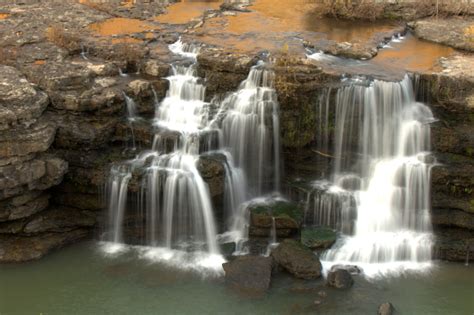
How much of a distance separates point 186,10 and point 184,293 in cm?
1135

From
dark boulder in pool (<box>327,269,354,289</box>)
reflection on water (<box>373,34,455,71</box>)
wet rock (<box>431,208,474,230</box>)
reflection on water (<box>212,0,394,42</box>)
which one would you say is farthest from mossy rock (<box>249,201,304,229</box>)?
reflection on water (<box>212,0,394,42</box>)

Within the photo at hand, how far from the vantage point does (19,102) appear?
14305mm

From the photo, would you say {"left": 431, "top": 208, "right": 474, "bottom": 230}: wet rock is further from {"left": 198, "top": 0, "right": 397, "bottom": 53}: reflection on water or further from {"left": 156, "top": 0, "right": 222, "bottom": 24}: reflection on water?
{"left": 156, "top": 0, "right": 222, "bottom": 24}: reflection on water

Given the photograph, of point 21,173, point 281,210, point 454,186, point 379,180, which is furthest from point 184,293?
point 454,186

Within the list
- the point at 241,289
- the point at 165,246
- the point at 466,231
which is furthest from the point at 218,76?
the point at 466,231

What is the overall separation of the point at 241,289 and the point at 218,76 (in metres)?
5.81

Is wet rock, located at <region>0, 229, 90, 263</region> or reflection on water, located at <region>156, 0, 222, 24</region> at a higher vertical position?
reflection on water, located at <region>156, 0, 222, 24</region>

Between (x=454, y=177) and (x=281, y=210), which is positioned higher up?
(x=454, y=177)

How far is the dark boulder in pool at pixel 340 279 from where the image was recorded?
13172mm

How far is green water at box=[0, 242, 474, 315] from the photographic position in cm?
1277

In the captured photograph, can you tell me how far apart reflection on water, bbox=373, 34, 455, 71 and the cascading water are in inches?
50.4

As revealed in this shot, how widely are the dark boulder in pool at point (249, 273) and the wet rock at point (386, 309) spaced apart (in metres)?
2.43

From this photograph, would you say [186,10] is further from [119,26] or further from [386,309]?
[386,309]

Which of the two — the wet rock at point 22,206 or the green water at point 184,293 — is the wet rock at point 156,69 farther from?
the green water at point 184,293
